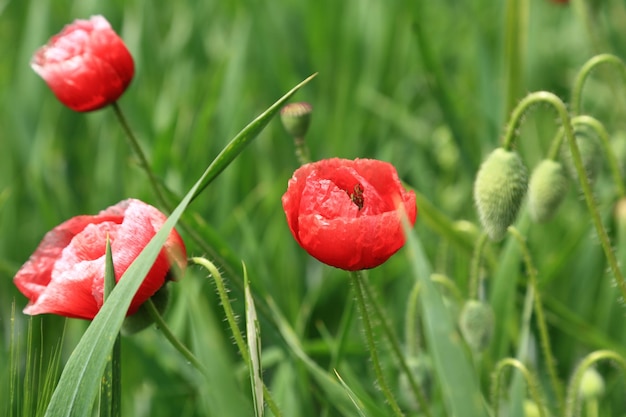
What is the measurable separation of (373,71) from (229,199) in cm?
73

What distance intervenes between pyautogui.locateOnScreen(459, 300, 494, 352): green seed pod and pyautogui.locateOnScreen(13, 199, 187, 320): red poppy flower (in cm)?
40

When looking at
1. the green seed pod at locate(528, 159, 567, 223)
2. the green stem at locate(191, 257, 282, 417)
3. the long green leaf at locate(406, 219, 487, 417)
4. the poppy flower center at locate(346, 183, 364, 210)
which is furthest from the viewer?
the green seed pod at locate(528, 159, 567, 223)

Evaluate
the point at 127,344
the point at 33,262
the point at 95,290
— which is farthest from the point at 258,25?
the point at 95,290

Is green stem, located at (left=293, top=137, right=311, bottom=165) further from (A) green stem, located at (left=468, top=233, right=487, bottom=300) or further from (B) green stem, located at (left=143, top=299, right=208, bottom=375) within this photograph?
(B) green stem, located at (left=143, top=299, right=208, bottom=375)

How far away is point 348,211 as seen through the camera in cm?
88

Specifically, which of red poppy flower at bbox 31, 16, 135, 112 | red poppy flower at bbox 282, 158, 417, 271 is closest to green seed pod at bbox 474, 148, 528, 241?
red poppy flower at bbox 282, 158, 417, 271

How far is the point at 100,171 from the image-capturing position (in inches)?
73.7

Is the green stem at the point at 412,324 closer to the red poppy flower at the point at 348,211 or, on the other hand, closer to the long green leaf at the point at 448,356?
the red poppy flower at the point at 348,211

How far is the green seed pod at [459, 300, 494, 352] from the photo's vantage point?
1.14 m

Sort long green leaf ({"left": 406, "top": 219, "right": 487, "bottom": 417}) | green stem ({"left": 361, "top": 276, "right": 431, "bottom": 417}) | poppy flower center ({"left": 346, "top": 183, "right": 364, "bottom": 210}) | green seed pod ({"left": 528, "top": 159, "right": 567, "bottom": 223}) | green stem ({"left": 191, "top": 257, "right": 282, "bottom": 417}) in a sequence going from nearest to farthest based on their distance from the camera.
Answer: long green leaf ({"left": 406, "top": 219, "right": 487, "bottom": 417}), green stem ({"left": 191, "top": 257, "right": 282, "bottom": 417}), poppy flower center ({"left": 346, "top": 183, "right": 364, "bottom": 210}), green stem ({"left": 361, "top": 276, "right": 431, "bottom": 417}), green seed pod ({"left": 528, "top": 159, "right": 567, "bottom": 223})

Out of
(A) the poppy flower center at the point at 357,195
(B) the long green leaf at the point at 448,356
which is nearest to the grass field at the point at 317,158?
(B) the long green leaf at the point at 448,356

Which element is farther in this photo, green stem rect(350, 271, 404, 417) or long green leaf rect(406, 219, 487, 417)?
green stem rect(350, 271, 404, 417)

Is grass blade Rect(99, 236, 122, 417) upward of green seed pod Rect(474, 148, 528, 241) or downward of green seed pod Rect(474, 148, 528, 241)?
downward

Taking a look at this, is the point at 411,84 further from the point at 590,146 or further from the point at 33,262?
the point at 33,262
